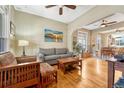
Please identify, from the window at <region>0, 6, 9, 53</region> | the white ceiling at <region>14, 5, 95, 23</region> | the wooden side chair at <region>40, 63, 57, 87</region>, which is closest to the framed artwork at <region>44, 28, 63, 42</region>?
the white ceiling at <region>14, 5, 95, 23</region>

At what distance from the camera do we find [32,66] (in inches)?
80.9

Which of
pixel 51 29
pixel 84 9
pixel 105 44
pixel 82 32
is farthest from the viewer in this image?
pixel 105 44

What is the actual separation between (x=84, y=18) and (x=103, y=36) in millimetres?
5789

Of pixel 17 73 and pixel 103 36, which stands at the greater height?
pixel 103 36

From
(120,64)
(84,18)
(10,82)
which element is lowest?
(10,82)

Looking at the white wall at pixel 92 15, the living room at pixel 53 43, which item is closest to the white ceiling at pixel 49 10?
the living room at pixel 53 43

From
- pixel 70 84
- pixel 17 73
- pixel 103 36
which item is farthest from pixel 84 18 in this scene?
pixel 103 36

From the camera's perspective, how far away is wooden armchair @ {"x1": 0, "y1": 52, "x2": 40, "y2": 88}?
1.71 metres

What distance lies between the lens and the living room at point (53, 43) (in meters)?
2.25

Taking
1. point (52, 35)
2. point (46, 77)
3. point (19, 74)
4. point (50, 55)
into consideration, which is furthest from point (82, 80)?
point (52, 35)

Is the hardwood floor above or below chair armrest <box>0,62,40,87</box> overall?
below

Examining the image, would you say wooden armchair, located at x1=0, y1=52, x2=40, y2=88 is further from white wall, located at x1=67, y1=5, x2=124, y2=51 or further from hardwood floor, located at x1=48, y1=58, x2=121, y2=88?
white wall, located at x1=67, y1=5, x2=124, y2=51

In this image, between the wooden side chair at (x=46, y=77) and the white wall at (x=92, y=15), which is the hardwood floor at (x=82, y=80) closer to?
the wooden side chair at (x=46, y=77)
